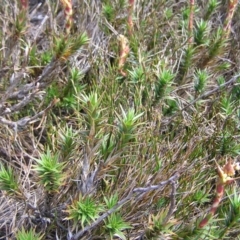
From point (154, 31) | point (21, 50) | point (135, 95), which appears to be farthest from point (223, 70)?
point (21, 50)

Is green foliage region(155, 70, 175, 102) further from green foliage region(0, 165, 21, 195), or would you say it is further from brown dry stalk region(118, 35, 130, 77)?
green foliage region(0, 165, 21, 195)

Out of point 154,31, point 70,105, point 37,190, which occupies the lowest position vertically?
point 37,190

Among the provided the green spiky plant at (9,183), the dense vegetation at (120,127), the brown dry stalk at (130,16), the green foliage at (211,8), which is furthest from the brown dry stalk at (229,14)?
the green spiky plant at (9,183)

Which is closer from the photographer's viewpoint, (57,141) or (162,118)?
(57,141)

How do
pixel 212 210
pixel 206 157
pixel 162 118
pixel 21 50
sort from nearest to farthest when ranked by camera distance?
pixel 212 210 < pixel 206 157 < pixel 162 118 < pixel 21 50

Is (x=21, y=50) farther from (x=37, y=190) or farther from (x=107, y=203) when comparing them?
(x=107, y=203)

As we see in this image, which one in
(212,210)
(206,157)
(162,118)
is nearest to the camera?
(212,210)

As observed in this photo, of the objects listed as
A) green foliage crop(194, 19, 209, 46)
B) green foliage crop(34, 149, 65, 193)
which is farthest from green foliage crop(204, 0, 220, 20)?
green foliage crop(34, 149, 65, 193)

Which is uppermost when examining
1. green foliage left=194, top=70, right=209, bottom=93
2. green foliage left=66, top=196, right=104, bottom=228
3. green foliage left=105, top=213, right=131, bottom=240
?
green foliage left=194, top=70, right=209, bottom=93

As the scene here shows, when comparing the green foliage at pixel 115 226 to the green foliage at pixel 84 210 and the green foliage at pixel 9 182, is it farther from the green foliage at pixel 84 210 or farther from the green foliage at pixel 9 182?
the green foliage at pixel 9 182
